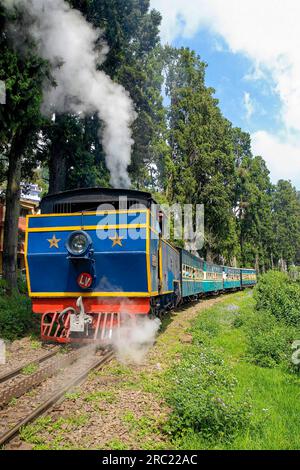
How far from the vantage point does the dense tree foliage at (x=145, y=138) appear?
10734 millimetres

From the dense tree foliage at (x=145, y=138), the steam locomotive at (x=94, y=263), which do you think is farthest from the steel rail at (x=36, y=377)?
the dense tree foliage at (x=145, y=138)

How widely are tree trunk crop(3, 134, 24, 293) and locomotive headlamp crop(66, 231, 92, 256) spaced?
21.7 feet

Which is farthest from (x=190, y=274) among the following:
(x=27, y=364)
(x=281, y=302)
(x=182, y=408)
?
(x=182, y=408)

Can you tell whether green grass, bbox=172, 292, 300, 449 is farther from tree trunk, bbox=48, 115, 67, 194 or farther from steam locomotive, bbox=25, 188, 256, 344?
tree trunk, bbox=48, 115, 67, 194

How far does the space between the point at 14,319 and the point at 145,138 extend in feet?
42.0

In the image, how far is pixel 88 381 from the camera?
5.61 m

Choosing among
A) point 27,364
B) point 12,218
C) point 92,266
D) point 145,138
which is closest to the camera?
point 27,364

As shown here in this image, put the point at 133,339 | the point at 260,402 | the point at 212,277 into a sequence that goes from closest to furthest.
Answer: the point at 260,402 → the point at 133,339 → the point at 212,277

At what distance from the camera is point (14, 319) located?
9078 millimetres

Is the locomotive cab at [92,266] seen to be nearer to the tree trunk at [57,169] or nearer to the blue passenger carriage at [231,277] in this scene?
the tree trunk at [57,169]

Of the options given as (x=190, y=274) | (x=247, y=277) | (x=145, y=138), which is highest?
(x=145, y=138)

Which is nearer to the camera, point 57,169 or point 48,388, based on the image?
point 48,388

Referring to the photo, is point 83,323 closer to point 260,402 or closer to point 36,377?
point 36,377

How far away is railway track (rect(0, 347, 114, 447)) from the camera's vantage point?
406 centimetres
